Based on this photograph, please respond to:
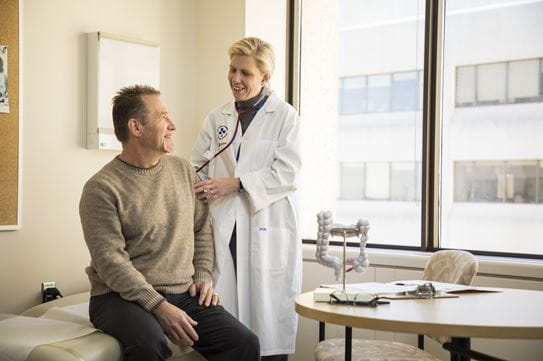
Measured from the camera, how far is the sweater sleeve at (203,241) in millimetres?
2516

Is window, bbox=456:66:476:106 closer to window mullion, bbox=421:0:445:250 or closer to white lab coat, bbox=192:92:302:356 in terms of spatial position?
window mullion, bbox=421:0:445:250

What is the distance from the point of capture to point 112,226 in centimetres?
220

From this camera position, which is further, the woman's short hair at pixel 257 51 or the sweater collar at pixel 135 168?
the woman's short hair at pixel 257 51

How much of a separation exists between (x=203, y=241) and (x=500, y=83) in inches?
68.3

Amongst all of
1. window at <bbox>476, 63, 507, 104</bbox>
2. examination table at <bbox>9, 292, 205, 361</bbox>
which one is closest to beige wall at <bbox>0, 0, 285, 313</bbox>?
examination table at <bbox>9, 292, 205, 361</bbox>

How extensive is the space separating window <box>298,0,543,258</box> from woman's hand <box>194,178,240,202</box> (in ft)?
4.11

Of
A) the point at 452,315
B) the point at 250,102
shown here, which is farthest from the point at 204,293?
the point at 452,315

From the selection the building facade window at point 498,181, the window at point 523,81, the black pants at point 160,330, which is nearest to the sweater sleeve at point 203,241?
the black pants at point 160,330

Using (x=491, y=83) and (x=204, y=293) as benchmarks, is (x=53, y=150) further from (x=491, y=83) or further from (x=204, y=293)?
(x=491, y=83)

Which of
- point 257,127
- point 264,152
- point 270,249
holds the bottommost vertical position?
point 270,249

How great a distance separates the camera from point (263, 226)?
8.95ft

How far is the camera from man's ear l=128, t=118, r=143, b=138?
2346 mm

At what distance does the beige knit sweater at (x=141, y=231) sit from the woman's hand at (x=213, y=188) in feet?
0.22

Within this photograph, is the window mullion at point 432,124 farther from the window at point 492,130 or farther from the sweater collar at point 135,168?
the sweater collar at point 135,168
